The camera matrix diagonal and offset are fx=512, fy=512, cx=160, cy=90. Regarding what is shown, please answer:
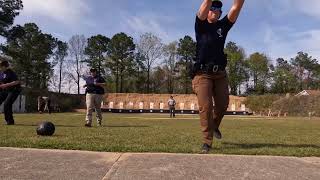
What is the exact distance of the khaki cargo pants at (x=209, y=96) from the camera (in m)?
7.74

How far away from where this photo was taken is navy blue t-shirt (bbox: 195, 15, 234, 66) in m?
7.73

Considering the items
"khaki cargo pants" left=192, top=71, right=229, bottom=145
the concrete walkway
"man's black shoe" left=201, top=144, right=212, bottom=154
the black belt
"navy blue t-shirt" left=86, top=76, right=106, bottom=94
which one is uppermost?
"navy blue t-shirt" left=86, top=76, right=106, bottom=94

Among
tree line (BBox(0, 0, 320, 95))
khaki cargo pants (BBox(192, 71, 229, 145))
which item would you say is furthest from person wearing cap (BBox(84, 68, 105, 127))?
tree line (BBox(0, 0, 320, 95))

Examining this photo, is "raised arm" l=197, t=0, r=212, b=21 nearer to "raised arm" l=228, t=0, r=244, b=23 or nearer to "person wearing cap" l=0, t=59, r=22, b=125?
"raised arm" l=228, t=0, r=244, b=23

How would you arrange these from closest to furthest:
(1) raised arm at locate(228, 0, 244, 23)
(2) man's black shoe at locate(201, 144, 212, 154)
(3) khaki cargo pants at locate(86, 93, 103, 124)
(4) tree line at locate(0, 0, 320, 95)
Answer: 1. (2) man's black shoe at locate(201, 144, 212, 154)
2. (1) raised arm at locate(228, 0, 244, 23)
3. (3) khaki cargo pants at locate(86, 93, 103, 124)
4. (4) tree line at locate(0, 0, 320, 95)

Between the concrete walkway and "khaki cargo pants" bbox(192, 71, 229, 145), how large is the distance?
3.71 ft

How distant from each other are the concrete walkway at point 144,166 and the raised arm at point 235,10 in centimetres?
228

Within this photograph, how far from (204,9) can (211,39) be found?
1.94 ft

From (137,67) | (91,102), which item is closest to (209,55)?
(91,102)

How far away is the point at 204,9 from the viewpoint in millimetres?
7305

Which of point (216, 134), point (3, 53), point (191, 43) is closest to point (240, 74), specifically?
point (191, 43)

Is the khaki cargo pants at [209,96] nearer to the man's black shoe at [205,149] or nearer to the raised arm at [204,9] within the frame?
the man's black shoe at [205,149]

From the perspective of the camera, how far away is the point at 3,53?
64938 millimetres

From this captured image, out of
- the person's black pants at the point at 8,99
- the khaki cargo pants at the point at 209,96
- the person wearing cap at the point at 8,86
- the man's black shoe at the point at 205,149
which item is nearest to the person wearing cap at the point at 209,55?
the khaki cargo pants at the point at 209,96
